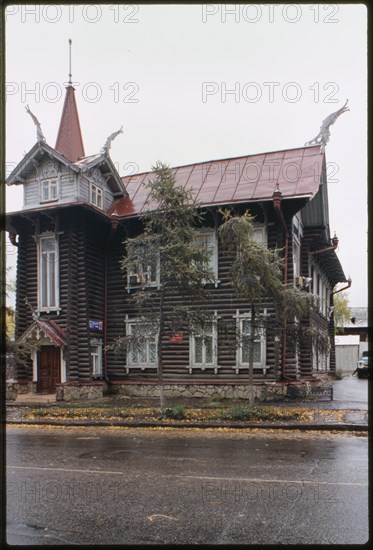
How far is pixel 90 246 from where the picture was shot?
2316 cm

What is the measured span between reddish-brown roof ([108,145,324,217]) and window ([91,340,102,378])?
5.59 metres

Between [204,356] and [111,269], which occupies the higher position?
[111,269]

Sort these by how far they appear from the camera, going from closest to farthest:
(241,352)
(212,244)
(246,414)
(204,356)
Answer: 1. (246,414)
2. (241,352)
3. (204,356)
4. (212,244)

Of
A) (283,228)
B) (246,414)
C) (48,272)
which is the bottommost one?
(246,414)

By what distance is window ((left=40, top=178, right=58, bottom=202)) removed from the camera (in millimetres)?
23141

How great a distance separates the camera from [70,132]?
27.5 meters

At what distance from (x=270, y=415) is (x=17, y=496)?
369 inches

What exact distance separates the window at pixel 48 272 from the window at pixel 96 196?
2.37 m

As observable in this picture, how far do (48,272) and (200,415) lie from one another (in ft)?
34.6

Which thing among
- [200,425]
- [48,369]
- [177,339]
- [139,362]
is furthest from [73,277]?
[200,425]

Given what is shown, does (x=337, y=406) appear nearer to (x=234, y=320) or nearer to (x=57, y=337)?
(x=234, y=320)

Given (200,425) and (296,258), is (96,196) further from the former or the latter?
(200,425)

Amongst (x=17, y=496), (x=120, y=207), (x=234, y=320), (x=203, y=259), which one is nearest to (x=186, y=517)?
(x=17, y=496)

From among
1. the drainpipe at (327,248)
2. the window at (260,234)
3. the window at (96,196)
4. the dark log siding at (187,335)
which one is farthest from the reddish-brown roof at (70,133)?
the drainpipe at (327,248)
